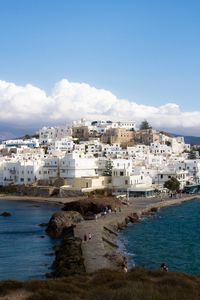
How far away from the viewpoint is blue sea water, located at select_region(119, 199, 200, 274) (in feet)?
99.7

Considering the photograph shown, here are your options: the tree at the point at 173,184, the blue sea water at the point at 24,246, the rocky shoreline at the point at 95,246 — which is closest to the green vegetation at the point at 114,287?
the rocky shoreline at the point at 95,246

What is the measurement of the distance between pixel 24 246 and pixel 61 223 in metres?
8.29

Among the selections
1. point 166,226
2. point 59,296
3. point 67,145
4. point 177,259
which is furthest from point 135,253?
point 67,145

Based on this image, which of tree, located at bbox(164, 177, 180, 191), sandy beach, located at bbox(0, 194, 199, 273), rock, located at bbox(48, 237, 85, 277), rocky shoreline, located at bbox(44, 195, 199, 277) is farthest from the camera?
tree, located at bbox(164, 177, 180, 191)

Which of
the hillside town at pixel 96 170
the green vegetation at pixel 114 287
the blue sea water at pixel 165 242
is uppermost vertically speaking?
the hillside town at pixel 96 170

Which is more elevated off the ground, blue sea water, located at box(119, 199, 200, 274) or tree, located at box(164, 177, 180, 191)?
tree, located at box(164, 177, 180, 191)

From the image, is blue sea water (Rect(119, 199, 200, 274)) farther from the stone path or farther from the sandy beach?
the stone path

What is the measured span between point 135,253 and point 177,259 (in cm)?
323

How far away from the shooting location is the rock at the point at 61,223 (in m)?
41.4

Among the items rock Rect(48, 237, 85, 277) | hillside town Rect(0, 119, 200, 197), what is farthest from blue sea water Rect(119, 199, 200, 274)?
hillside town Rect(0, 119, 200, 197)

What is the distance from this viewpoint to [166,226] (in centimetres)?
4706

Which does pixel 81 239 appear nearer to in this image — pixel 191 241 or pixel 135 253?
pixel 135 253

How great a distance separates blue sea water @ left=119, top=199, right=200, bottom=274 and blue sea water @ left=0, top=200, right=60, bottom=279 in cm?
550

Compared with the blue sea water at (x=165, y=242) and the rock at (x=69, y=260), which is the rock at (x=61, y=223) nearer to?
the blue sea water at (x=165, y=242)
